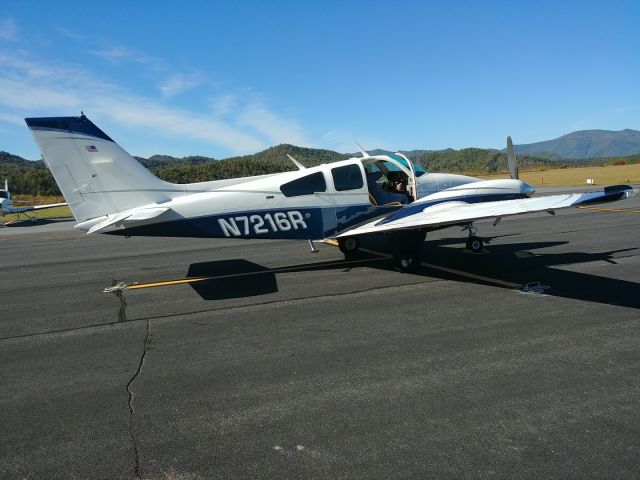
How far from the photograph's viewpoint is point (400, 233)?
10047 mm

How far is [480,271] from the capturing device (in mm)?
10070

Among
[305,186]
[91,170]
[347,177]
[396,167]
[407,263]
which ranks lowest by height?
[407,263]

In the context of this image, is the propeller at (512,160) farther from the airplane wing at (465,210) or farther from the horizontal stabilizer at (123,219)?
the horizontal stabilizer at (123,219)

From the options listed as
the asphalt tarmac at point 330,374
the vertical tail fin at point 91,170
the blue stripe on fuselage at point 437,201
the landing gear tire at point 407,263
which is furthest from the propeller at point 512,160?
the vertical tail fin at point 91,170

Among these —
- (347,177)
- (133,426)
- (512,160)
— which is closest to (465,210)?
(347,177)

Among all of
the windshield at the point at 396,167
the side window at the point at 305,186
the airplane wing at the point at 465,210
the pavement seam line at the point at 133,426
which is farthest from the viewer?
the windshield at the point at 396,167

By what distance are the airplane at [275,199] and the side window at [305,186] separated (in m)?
0.02

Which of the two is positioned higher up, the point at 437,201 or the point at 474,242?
the point at 437,201

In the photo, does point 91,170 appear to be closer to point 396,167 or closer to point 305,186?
point 305,186

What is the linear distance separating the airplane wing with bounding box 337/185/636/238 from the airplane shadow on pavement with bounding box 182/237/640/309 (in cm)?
124

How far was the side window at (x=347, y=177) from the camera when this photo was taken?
10.7 m

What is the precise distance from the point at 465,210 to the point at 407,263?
68.0 inches

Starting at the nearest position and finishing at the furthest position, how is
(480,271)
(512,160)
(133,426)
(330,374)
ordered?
(133,426) → (330,374) → (480,271) → (512,160)

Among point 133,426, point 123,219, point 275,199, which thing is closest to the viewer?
point 133,426
